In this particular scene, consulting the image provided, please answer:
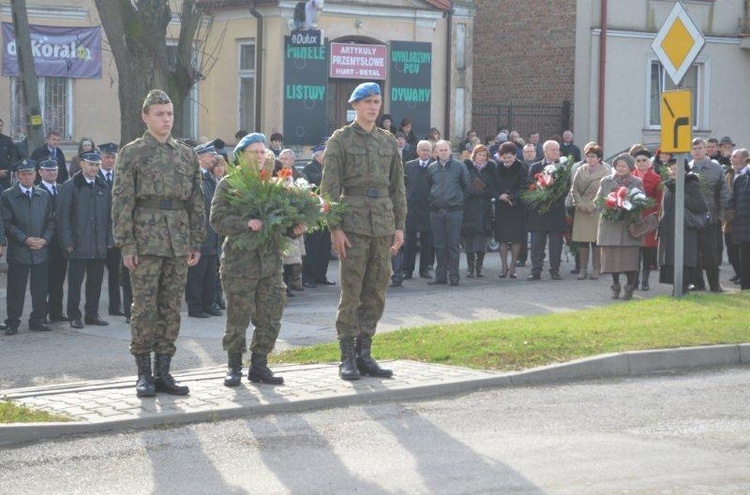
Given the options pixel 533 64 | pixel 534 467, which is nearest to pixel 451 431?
pixel 534 467

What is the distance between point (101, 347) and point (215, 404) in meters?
4.18

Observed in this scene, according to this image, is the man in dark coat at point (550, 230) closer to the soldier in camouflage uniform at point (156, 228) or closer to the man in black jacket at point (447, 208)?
the man in black jacket at point (447, 208)

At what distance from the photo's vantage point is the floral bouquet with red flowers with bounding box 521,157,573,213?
65.1ft

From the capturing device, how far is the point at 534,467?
809 centimetres

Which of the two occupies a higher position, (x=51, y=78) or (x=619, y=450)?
(x=51, y=78)

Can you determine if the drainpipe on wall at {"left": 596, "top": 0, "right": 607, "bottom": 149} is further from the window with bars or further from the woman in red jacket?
the woman in red jacket

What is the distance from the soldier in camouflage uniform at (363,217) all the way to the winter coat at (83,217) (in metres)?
5.29

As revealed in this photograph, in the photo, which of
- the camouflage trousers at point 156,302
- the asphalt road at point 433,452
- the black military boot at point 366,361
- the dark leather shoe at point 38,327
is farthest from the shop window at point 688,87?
the camouflage trousers at point 156,302

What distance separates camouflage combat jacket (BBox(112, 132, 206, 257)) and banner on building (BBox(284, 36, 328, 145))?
64.6 ft

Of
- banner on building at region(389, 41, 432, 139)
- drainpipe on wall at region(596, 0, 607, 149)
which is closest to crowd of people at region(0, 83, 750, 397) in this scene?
banner on building at region(389, 41, 432, 139)

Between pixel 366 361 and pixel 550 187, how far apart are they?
941 centimetres

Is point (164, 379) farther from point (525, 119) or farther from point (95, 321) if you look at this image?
point (525, 119)

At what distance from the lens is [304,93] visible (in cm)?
2988

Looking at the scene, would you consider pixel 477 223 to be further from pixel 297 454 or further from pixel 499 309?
pixel 297 454
